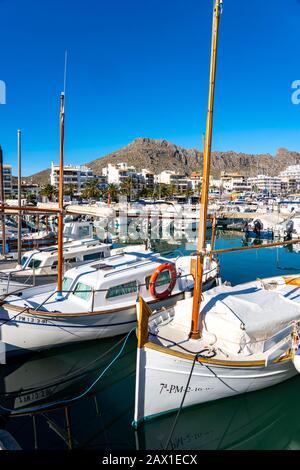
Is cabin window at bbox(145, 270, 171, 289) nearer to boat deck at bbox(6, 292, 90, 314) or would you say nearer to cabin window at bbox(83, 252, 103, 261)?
boat deck at bbox(6, 292, 90, 314)

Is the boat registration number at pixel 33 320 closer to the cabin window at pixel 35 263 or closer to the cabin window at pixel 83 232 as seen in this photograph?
the cabin window at pixel 35 263

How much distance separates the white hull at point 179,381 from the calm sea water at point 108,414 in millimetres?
424

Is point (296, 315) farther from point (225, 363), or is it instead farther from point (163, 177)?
point (163, 177)

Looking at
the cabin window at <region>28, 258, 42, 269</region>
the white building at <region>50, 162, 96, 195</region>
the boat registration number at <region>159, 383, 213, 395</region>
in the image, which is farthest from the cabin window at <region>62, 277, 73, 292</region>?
the white building at <region>50, 162, 96, 195</region>

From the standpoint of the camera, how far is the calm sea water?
8.32 m

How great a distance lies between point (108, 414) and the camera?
9281mm

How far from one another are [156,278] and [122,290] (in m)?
1.60

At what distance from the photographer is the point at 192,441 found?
326 inches

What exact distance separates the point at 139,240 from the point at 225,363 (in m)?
38.0

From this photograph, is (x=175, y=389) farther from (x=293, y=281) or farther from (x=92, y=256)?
(x=92, y=256)

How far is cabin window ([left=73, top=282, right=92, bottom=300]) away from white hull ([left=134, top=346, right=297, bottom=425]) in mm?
5266

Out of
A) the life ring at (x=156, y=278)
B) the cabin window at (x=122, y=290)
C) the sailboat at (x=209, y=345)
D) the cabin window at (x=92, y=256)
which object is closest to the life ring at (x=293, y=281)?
the sailboat at (x=209, y=345)

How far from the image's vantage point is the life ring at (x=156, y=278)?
13758 millimetres

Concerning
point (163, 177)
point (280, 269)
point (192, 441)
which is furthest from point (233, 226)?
point (163, 177)
